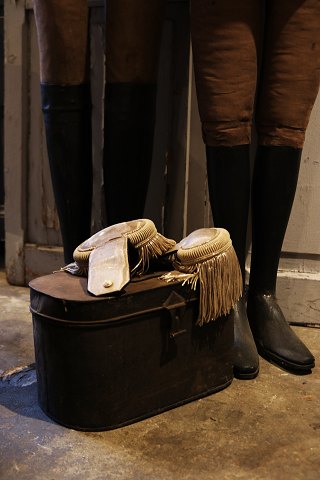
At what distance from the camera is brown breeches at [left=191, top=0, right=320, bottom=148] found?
43.5 inches

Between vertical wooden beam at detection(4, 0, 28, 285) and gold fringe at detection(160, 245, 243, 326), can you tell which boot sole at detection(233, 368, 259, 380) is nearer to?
gold fringe at detection(160, 245, 243, 326)

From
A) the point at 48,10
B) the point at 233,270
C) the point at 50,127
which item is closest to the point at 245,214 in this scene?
the point at 233,270

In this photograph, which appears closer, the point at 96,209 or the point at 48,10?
the point at 48,10

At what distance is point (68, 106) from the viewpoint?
4.06ft

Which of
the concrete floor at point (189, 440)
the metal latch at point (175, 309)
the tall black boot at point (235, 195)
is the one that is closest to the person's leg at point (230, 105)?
the tall black boot at point (235, 195)

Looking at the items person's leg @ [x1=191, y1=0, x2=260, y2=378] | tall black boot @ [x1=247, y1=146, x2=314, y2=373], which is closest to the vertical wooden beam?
person's leg @ [x1=191, y1=0, x2=260, y2=378]

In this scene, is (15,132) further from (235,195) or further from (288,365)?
(288,365)

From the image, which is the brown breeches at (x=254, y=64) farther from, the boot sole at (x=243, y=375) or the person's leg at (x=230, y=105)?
the boot sole at (x=243, y=375)

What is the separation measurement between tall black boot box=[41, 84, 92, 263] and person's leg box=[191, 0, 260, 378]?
0.28 meters

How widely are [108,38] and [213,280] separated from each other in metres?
0.61

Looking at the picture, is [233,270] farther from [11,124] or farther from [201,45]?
[11,124]

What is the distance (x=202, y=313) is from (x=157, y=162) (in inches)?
25.6

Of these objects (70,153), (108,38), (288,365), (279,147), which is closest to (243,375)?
(288,365)

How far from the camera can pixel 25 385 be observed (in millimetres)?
1059
